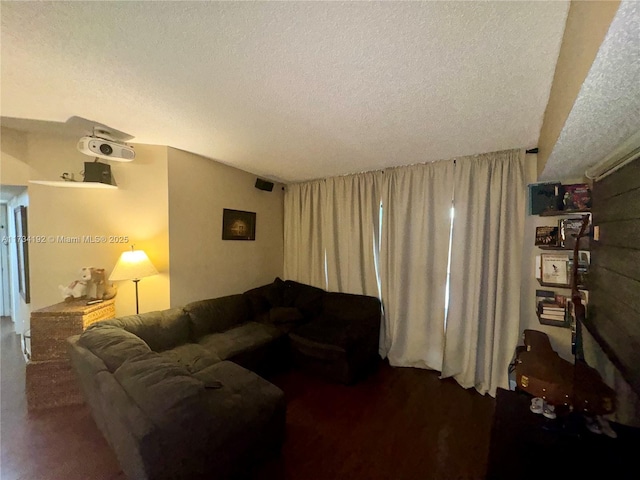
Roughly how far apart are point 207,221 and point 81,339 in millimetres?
1586

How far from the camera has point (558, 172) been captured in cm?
192

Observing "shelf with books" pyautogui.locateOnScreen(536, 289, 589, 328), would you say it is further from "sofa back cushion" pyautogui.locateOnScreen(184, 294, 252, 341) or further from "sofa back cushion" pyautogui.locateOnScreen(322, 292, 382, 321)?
"sofa back cushion" pyautogui.locateOnScreen(184, 294, 252, 341)

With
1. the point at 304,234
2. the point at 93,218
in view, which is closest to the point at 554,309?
the point at 304,234

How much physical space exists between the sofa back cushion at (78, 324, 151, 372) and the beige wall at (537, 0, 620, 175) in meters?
2.53

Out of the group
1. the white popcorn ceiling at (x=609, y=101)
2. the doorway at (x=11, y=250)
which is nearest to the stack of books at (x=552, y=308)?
the white popcorn ceiling at (x=609, y=101)

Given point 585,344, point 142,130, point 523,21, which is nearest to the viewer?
point 523,21

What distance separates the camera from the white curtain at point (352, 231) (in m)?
3.18

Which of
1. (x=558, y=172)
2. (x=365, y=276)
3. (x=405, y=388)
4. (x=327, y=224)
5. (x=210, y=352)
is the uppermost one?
(x=558, y=172)

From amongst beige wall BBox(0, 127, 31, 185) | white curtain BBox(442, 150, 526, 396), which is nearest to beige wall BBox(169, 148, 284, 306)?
beige wall BBox(0, 127, 31, 185)

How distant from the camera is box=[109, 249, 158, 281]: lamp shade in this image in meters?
2.24

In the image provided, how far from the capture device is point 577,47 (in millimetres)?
856

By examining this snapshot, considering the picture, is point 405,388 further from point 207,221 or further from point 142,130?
point 142,130

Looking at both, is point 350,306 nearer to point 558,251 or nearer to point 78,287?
point 558,251

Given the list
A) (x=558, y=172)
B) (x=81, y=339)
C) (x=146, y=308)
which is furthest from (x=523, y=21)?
(x=146, y=308)
